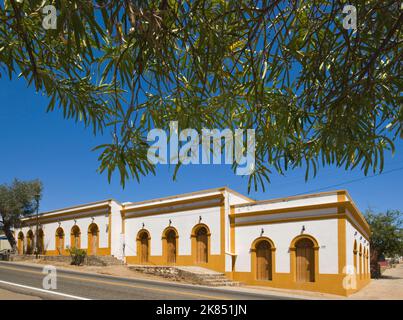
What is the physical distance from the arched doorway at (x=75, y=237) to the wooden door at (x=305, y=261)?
18.9 metres

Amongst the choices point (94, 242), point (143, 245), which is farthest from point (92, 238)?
point (143, 245)

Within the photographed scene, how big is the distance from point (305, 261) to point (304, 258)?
0.14 metres

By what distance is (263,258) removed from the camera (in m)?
19.3

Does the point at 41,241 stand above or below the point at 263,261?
below

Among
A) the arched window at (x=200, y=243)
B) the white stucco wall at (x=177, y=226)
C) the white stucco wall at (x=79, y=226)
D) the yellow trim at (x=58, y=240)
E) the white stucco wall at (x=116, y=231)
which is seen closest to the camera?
the white stucco wall at (x=177, y=226)

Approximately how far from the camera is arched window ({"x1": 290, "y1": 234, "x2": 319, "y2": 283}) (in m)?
17.5

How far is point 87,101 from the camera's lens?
3672 millimetres

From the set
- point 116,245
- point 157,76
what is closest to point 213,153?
point 157,76

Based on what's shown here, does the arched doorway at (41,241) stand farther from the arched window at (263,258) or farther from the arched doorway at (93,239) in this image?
the arched window at (263,258)

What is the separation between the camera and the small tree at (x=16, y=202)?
119 ft

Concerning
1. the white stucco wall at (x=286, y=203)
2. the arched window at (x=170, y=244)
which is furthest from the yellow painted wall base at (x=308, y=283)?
the arched window at (x=170, y=244)

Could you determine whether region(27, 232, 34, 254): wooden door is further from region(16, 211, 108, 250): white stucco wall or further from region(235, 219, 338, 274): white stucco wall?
region(235, 219, 338, 274): white stucco wall

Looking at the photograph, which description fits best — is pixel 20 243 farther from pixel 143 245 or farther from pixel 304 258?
pixel 304 258
